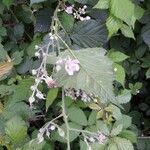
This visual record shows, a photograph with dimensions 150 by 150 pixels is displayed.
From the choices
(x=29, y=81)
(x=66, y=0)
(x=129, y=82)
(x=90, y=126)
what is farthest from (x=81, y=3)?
(x=129, y=82)

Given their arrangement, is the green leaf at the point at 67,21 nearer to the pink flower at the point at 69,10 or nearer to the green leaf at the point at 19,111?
the pink flower at the point at 69,10

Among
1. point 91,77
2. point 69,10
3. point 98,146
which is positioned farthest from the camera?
point 69,10

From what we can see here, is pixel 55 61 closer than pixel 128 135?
Yes

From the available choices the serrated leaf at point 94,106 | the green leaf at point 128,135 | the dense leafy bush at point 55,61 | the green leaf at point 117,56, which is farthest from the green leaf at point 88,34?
the green leaf at point 128,135

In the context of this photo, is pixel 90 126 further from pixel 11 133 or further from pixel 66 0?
pixel 66 0

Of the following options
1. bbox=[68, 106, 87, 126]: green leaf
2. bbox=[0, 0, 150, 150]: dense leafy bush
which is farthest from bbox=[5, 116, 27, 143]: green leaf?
bbox=[68, 106, 87, 126]: green leaf

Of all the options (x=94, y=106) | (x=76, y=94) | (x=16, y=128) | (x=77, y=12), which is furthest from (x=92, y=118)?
(x=77, y=12)

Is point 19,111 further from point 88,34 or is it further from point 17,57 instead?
point 88,34
